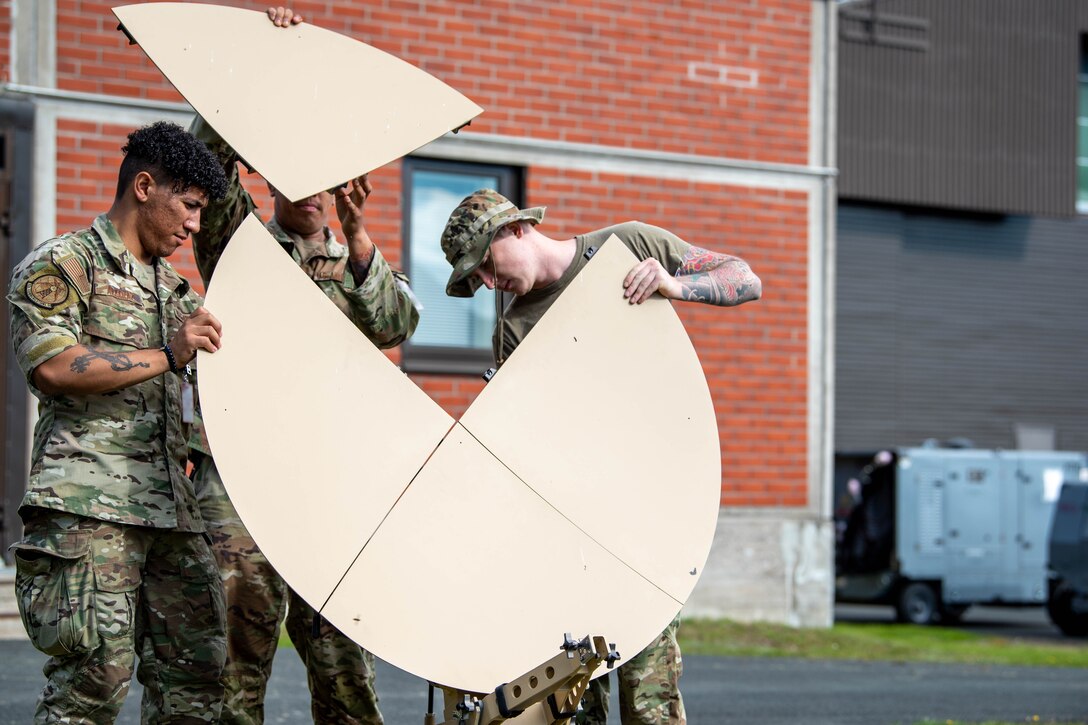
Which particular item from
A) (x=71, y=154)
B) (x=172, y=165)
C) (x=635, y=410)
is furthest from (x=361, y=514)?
(x=71, y=154)

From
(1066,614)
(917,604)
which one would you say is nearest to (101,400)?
(917,604)

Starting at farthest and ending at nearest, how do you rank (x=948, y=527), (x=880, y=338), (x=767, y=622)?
1. (x=880, y=338)
2. (x=948, y=527)
3. (x=767, y=622)

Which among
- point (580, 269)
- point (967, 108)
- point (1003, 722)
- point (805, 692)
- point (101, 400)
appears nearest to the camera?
point (101, 400)

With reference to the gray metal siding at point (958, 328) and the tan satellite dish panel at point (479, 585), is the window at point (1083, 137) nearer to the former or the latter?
the gray metal siding at point (958, 328)

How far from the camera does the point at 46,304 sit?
3.60m

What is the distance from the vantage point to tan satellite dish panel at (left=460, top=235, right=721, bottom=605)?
372cm

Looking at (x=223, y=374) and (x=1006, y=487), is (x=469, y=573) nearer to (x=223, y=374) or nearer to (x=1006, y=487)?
(x=223, y=374)

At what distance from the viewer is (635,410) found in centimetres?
385

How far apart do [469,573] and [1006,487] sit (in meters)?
14.7

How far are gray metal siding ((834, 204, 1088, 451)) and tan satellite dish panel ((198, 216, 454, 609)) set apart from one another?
1992 centimetres

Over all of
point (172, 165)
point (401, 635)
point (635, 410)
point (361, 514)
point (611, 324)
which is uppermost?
point (172, 165)

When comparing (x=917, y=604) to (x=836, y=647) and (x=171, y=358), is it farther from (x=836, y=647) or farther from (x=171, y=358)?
(x=171, y=358)

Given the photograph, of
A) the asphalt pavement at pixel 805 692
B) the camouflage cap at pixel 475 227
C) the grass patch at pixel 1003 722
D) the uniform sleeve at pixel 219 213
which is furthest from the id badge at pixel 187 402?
the grass patch at pixel 1003 722

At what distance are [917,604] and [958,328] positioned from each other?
9080 mm
